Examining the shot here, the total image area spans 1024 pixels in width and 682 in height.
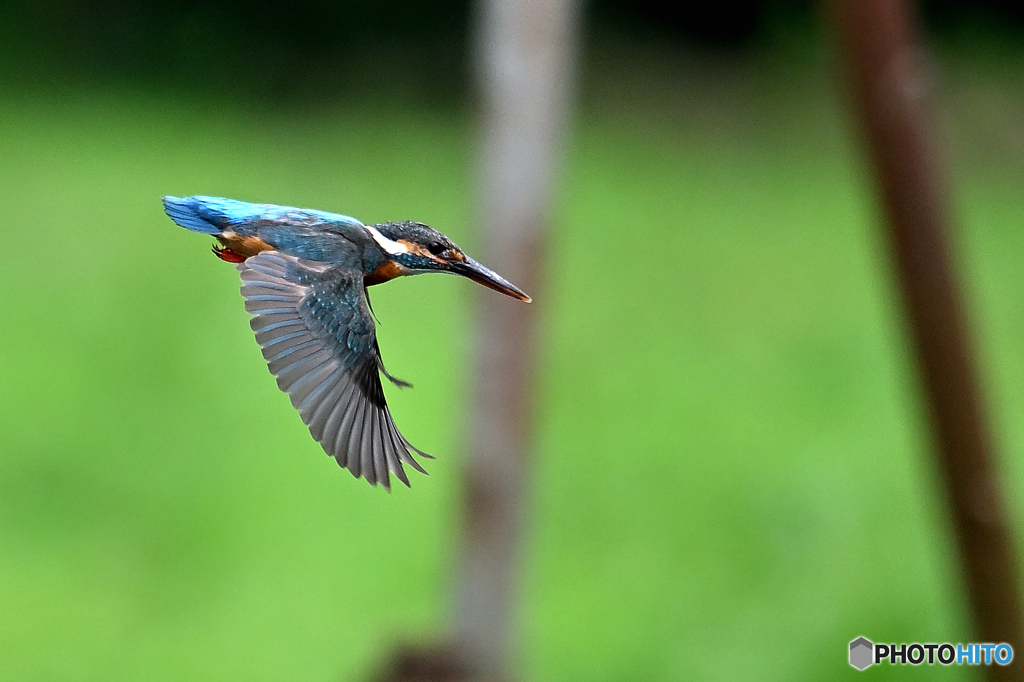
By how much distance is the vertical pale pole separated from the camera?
3.37 feet

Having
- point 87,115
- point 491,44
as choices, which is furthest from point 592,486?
point 87,115

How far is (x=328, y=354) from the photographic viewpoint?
1.31ft

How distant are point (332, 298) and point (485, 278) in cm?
5

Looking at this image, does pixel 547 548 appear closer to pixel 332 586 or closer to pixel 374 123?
pixel 332 586

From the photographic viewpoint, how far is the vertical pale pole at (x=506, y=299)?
103cm

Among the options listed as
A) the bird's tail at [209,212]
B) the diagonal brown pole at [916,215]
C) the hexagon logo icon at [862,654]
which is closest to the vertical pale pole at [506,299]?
the diagonal brown pole at [916,215]

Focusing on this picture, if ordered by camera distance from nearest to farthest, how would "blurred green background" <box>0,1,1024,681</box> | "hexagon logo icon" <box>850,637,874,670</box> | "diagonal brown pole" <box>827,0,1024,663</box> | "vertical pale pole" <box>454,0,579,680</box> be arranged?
"diagonal brown pole" <box>827,0,1024,663</box>
"vertical pale pole" <box>454,0,579,680</box>
"hexagon logo icon" <box>850,637,874,670</box>
"blurred green background" <box>0,1,1024,681</box>

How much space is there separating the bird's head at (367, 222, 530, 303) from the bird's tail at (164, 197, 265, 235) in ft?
0.20

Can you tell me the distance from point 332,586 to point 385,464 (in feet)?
8.05

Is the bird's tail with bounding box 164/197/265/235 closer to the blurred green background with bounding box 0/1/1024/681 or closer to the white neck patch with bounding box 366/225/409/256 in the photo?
the white neck patch with bounding box 366/225/409/256

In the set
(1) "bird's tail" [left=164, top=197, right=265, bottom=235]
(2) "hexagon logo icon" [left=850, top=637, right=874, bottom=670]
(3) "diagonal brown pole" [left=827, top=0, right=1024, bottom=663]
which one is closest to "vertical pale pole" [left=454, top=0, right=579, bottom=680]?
(3) "diagonal brown pole" [left=827, top=0, right=1024, bottom=663]

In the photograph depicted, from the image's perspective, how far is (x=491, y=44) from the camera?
3.51ft

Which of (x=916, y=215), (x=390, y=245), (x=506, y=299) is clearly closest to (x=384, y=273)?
(x=390, y=245)

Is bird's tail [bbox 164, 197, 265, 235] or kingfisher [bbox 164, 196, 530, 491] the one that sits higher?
bird's tail [bbox 164, 197, 265, 235]
